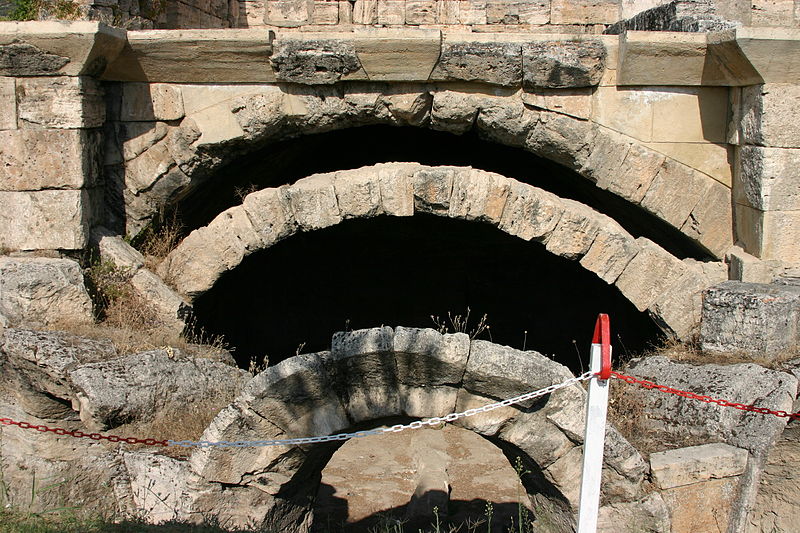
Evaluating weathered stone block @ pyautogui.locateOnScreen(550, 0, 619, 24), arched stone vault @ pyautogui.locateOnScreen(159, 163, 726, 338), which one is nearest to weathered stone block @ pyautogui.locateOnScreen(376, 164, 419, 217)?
arched stone vault @ pyautogui.locateOnScreen(159, 163, 726, 338)

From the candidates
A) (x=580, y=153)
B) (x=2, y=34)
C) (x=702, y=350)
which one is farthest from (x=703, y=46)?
(x=2, y=34)

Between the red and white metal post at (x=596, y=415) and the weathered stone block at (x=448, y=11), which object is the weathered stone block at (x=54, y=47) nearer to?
the weathered stone block at (x=448, y=11)

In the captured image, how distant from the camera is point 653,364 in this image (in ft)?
18.9

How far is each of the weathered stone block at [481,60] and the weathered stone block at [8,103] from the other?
3.06 meters

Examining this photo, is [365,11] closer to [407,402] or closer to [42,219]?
[42,219]

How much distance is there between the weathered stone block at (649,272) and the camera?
602 centimetres

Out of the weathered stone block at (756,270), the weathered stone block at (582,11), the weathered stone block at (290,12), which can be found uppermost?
the weathered stone block at (582,11)

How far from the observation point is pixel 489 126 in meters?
6.31

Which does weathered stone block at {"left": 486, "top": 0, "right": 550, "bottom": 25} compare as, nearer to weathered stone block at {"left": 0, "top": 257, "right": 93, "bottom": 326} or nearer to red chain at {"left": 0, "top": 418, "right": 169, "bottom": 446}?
weathered stone block at {"left": 0, "top": 257, "right": 93, "bottom": 326}

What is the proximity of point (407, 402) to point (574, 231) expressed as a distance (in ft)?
6.83

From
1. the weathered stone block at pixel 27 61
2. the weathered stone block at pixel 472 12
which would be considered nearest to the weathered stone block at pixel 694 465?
the weathered stone block at pixel 27 61

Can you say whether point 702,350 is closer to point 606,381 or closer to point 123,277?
point 606,381

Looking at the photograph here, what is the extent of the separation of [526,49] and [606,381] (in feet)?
10.9

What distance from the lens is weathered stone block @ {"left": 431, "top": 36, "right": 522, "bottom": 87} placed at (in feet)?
19.7
